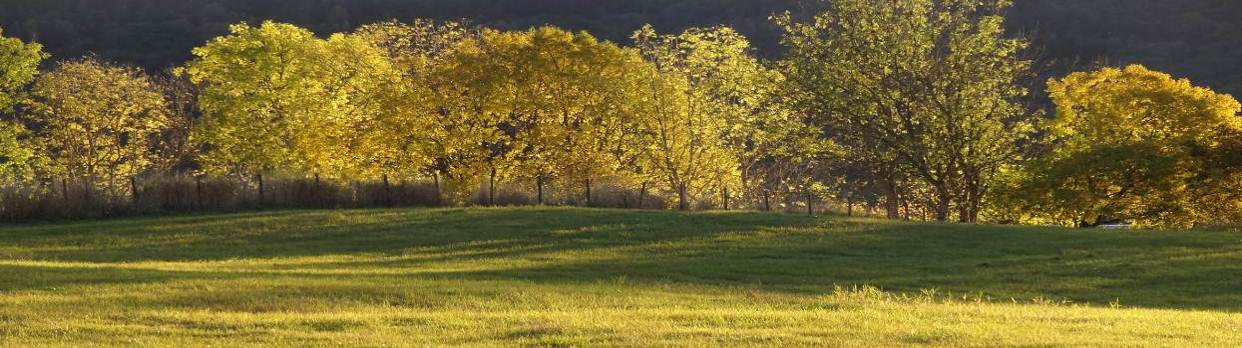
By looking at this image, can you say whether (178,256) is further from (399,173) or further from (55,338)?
(399,173)

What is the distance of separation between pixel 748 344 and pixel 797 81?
33813 millimetres

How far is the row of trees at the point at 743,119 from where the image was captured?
4116 centimetres

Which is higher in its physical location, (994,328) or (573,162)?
(573,162)

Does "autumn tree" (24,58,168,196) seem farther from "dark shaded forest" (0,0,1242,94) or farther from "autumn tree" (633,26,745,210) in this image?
"dark shaded forest" (0,0,1242,94)

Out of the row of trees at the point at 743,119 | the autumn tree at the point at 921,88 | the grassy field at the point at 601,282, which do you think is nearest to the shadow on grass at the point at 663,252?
the grassy field at the point at 601,282

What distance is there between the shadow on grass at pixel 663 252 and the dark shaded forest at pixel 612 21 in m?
68.1

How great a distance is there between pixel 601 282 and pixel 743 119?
32.3m

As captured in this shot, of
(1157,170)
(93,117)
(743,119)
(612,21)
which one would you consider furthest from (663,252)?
(612,21)

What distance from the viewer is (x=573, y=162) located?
5050 cm

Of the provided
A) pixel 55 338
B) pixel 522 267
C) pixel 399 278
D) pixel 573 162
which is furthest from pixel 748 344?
pixel 573 162

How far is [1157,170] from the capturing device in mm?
39125

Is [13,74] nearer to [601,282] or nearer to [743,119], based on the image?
[743,119]

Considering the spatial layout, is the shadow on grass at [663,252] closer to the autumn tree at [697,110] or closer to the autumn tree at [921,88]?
the autumn tree at [921,88]

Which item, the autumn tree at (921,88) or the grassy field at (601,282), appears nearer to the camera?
the grassy field at (601,282)
